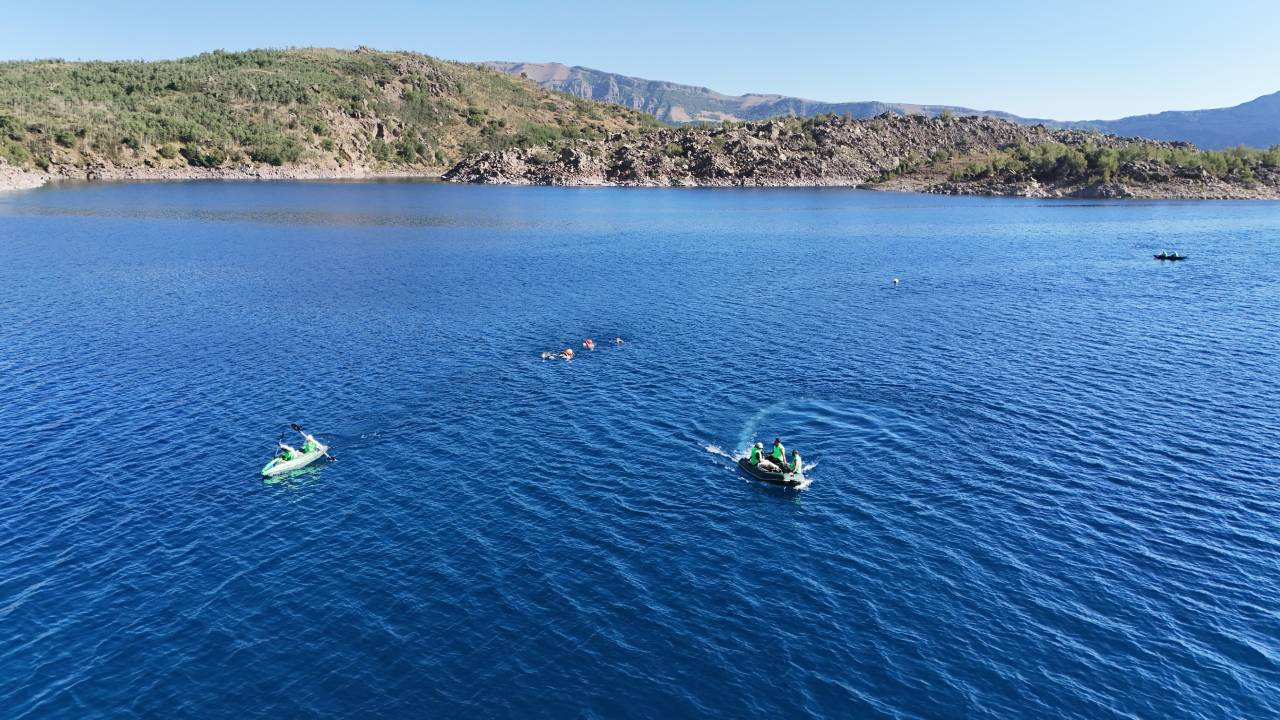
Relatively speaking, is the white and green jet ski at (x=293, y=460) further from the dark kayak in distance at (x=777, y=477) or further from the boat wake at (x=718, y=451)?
the dark kayak in distance at (x=777, y=477)

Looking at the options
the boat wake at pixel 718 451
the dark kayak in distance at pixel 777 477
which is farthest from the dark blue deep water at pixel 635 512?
the dark kayak in distance at pixel 777 477

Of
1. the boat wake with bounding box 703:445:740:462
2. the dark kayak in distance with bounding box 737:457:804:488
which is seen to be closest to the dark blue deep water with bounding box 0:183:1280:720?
the boat wake with bounding box 703:445:740:462

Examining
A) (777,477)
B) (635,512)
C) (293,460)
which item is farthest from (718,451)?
(293,460)

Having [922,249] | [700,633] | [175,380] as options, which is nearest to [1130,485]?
[700,633]

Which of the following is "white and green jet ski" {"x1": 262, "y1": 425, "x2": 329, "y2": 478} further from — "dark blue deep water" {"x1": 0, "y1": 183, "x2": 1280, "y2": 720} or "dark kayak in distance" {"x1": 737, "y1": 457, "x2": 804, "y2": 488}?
"dark kayak in distance" {"x1": 737, "y1": 457, "x2": 804, "y2": 488}

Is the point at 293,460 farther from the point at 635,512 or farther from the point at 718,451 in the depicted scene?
the point at 718,451

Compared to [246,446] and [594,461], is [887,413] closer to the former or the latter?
[594,461]

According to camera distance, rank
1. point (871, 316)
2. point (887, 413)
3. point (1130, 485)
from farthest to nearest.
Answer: point (871, 316), point (887, 413), point (1130, 485)
